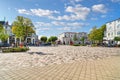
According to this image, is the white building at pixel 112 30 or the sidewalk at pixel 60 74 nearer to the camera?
the sidewalk at pixel 60 74

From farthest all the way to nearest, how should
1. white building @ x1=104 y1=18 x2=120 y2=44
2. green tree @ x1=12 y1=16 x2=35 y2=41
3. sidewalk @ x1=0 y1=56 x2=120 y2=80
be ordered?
white building @ x1=104 y1=18 x2=120 y2=44, green tree @ x1=12 y1=16 x2=35 y2=41, sidewalk @ x1=0 y1=56 x2=120 y2=80

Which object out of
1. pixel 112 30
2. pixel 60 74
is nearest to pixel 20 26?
pixel 60 74

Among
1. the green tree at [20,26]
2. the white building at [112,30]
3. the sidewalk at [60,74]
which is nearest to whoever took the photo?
the sidewalk at [60,74]

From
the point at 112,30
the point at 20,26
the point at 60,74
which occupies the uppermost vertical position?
the point at 112,30

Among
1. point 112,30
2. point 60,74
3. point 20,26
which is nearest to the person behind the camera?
point 60,74

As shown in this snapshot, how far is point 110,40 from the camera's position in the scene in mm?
72188

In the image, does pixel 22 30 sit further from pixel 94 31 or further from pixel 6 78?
pixel 94 31

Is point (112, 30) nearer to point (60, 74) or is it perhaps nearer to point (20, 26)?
point (20, 26)

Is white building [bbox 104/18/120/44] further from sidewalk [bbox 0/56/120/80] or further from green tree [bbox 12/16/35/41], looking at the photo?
sidewalk [bbox 0/56/120/80]

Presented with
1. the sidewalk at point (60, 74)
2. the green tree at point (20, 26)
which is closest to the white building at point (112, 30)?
the green tree at point (20, 26)

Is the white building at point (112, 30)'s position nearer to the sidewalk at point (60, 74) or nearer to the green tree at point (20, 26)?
the green tree at point (20, 26)

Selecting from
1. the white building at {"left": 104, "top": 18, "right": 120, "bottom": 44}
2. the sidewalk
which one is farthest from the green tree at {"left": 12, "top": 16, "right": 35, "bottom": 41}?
the white building at {"left": 104, "top": 18, "right": 120, "bottom": 44}

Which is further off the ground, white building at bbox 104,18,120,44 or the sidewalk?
white building at bbox 104,18,120,44

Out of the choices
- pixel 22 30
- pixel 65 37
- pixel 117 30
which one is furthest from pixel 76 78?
pixel 65 37
